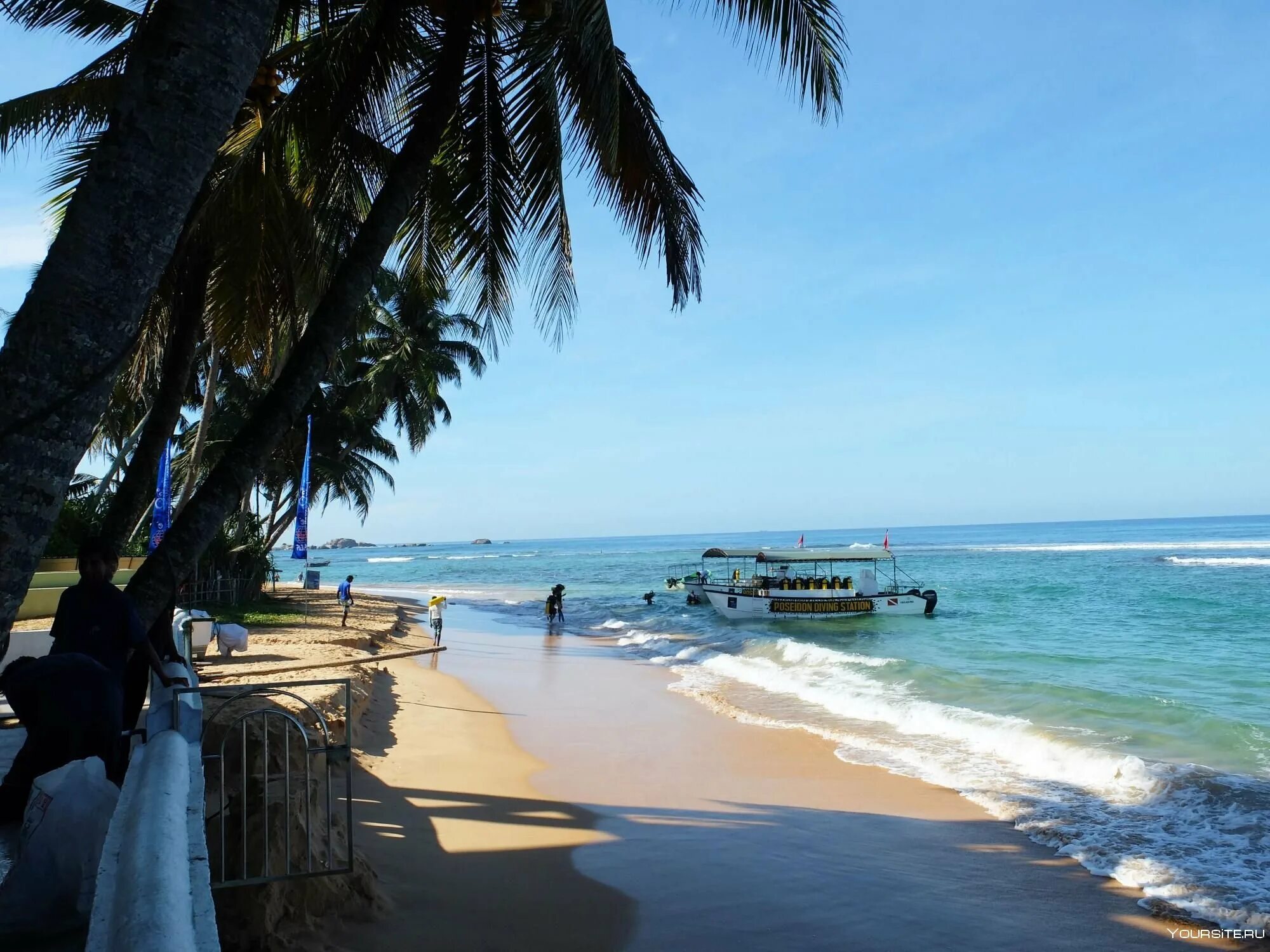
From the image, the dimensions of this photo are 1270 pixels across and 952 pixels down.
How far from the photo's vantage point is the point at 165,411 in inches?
294

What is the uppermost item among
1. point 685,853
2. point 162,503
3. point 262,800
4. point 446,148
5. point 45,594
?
point 446,148

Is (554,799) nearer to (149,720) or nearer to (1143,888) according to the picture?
(1143,888)

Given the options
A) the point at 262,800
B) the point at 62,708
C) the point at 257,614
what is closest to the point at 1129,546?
the point at 257,614

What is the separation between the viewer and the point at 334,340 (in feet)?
17.8

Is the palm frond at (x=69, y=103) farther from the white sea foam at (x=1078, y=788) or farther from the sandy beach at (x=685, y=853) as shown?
the white sea foam at (x=1078, y=788)

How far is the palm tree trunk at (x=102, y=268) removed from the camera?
2.48 m

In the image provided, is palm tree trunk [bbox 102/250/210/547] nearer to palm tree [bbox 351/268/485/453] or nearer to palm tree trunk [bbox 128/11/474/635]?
palm tree trunk [bbox 128/11/474/635]

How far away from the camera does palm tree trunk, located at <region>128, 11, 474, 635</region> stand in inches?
190

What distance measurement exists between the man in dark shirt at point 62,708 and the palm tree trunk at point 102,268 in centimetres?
78

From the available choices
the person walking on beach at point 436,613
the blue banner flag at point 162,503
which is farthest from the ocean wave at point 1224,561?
the blue banner flag at point 162,503

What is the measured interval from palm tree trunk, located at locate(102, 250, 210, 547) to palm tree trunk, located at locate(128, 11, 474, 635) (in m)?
2.46

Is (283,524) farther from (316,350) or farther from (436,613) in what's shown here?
(316,350)

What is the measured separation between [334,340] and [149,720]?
8.70ft

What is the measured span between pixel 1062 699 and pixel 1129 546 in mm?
76565
